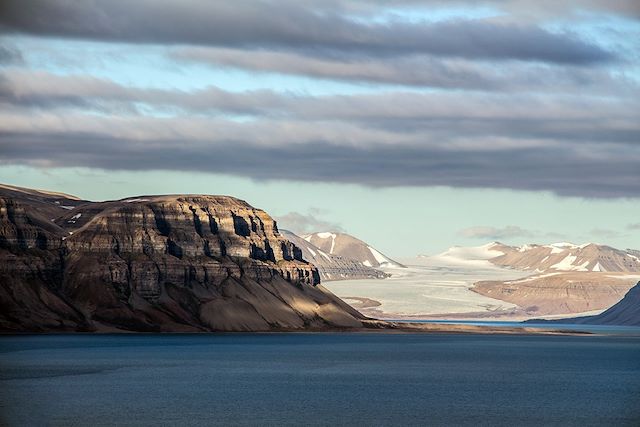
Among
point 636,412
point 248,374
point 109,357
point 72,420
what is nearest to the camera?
point 72,420

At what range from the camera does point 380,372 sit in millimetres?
160375

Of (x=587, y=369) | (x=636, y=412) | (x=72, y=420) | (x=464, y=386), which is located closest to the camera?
(x=72, y=420)

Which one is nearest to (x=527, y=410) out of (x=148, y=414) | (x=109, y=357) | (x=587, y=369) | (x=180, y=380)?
(x=148, y=414)

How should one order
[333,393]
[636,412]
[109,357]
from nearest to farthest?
[636,412] → [333,393] → [109,357]

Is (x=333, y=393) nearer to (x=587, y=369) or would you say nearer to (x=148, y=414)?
(x=148, y=414)

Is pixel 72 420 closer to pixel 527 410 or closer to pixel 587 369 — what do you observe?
pixel 527 410

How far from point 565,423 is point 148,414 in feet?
104

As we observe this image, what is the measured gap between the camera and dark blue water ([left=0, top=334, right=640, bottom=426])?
10369 cm

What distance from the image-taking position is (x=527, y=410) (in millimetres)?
111250

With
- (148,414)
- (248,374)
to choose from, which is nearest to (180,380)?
(248,374)

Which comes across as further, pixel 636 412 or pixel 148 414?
pixel 636 412

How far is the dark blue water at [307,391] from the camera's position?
104m

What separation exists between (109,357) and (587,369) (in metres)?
64.7

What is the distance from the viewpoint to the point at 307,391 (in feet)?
422
